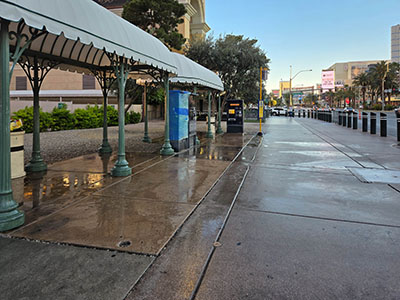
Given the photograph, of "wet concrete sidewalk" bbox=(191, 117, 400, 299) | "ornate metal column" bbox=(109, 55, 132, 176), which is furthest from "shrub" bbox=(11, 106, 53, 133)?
"wet concrete sidewalk" bbox=(191, 117, 400, 299)

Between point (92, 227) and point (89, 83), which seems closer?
point (92, 227)

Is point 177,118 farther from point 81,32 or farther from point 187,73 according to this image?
point 81,32

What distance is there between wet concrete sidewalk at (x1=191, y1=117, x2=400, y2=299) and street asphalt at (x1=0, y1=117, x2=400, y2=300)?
12 mm

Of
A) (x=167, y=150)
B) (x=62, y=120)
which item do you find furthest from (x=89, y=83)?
(x=167, y=150)

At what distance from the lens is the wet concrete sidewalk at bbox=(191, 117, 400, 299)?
2.88 m

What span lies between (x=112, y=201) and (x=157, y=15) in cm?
2363

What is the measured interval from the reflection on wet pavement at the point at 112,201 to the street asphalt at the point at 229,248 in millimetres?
33

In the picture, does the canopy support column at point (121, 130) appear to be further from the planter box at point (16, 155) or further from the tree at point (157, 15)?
the tree at point (157, 15)

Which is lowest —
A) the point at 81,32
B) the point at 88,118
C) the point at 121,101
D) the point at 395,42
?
the point at 121,101

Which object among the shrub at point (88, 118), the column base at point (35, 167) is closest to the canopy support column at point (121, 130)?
the column base at point (35, 167)

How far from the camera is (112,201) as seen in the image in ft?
17.5

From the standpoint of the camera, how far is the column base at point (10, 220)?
13.1 feet

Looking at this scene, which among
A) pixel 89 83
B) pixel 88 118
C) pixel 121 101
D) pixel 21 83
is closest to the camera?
pixel 121 101

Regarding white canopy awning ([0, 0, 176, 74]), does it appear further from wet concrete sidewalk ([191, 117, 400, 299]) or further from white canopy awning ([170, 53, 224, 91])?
wet concrete sidewalk ([191, 117, 400, 299])
